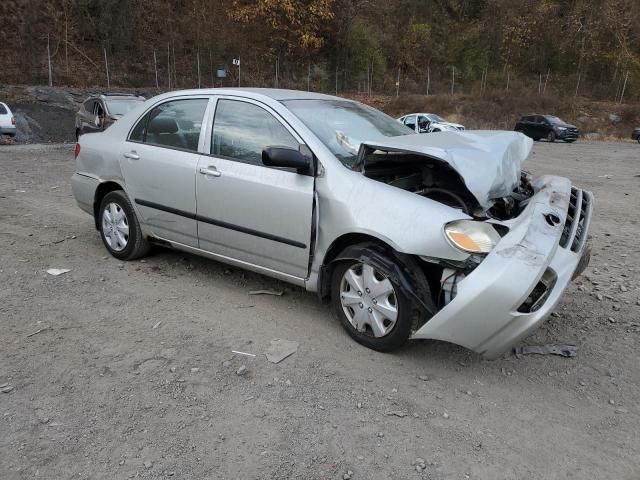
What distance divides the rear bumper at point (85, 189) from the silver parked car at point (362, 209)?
394 mm

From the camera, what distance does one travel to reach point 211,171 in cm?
402

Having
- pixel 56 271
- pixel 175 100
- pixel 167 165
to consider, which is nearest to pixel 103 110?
pixel 56 271

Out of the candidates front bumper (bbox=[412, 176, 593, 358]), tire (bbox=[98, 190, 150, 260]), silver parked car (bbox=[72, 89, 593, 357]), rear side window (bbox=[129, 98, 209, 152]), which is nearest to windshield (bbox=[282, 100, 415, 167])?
silver parked car (bbox=[72, 89, 593, 357])

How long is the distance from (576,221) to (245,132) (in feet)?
7.72

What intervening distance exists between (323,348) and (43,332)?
1.89 metres

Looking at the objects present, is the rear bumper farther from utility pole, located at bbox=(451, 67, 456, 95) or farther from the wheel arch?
utility pole, located at bbox=(451, 67, 456, 95)

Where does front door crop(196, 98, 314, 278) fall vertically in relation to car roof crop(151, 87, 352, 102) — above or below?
below

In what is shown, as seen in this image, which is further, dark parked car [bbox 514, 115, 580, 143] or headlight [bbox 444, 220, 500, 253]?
dark parked car [bbox 514, 115, 580, 143]

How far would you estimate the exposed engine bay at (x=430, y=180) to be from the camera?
352cm

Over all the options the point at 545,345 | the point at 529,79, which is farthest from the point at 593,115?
the point at 545,345

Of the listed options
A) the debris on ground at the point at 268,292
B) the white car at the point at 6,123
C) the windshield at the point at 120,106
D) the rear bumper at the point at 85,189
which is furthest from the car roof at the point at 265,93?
the white car at the point at 6,123

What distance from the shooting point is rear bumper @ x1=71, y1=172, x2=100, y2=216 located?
5.10 metres

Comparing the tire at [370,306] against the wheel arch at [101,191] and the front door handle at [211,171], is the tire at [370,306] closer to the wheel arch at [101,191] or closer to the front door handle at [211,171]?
the front door handle at [211,171]

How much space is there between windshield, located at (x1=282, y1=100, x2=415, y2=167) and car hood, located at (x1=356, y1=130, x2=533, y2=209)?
0.25 metres
